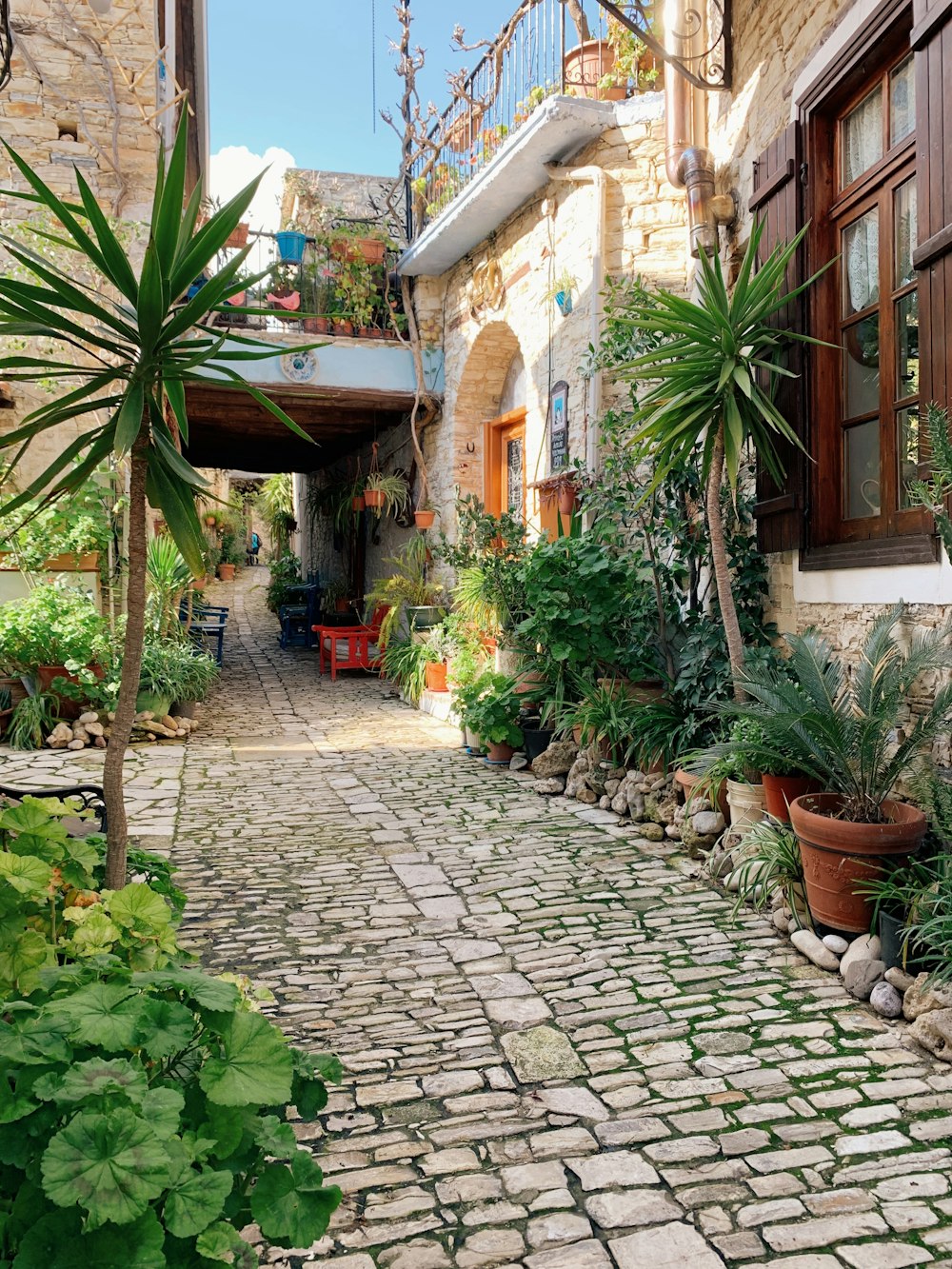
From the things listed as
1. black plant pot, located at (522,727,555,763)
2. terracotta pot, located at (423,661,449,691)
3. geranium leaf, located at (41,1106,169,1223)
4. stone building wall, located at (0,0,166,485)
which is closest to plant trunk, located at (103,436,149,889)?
geranium leaf, located at (41,1106,169,1223)

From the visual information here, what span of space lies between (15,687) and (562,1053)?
20.1 feet

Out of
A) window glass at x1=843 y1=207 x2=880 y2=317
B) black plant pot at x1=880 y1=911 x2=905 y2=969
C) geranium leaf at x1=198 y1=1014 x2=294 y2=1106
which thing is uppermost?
window glass at x1=843 y1=207 x2=880 y2=317

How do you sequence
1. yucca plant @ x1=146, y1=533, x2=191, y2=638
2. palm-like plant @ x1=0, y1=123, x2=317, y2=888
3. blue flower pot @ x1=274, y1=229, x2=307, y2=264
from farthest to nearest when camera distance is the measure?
1. blue flower pot @ x1=274, y1=229, x2=307, y2=264
2. yucca plant @ x1=146, y1=533, x2=191, y2=638
3. palm-like plant @ x1=0, y1=123, x2=317, y2=888

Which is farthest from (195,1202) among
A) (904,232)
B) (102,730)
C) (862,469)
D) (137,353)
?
(102,730)

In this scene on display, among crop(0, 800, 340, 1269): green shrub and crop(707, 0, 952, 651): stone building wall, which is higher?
crop(707, 0, 952, 651): stone building wall

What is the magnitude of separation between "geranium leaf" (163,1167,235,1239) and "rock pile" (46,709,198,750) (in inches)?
233

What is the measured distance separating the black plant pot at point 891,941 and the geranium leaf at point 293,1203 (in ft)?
6.86

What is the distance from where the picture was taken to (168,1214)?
1264mm

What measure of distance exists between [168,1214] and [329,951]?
81.8 inches

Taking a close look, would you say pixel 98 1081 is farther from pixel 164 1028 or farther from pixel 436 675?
pixel 436 675

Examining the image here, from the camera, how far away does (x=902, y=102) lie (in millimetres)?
3869

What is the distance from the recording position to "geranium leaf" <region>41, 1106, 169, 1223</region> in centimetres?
118

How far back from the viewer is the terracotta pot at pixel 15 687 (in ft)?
23.9

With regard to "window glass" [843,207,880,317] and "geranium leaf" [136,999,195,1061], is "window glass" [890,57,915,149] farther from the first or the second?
"geranium leaf" [136,999,195,1061]
